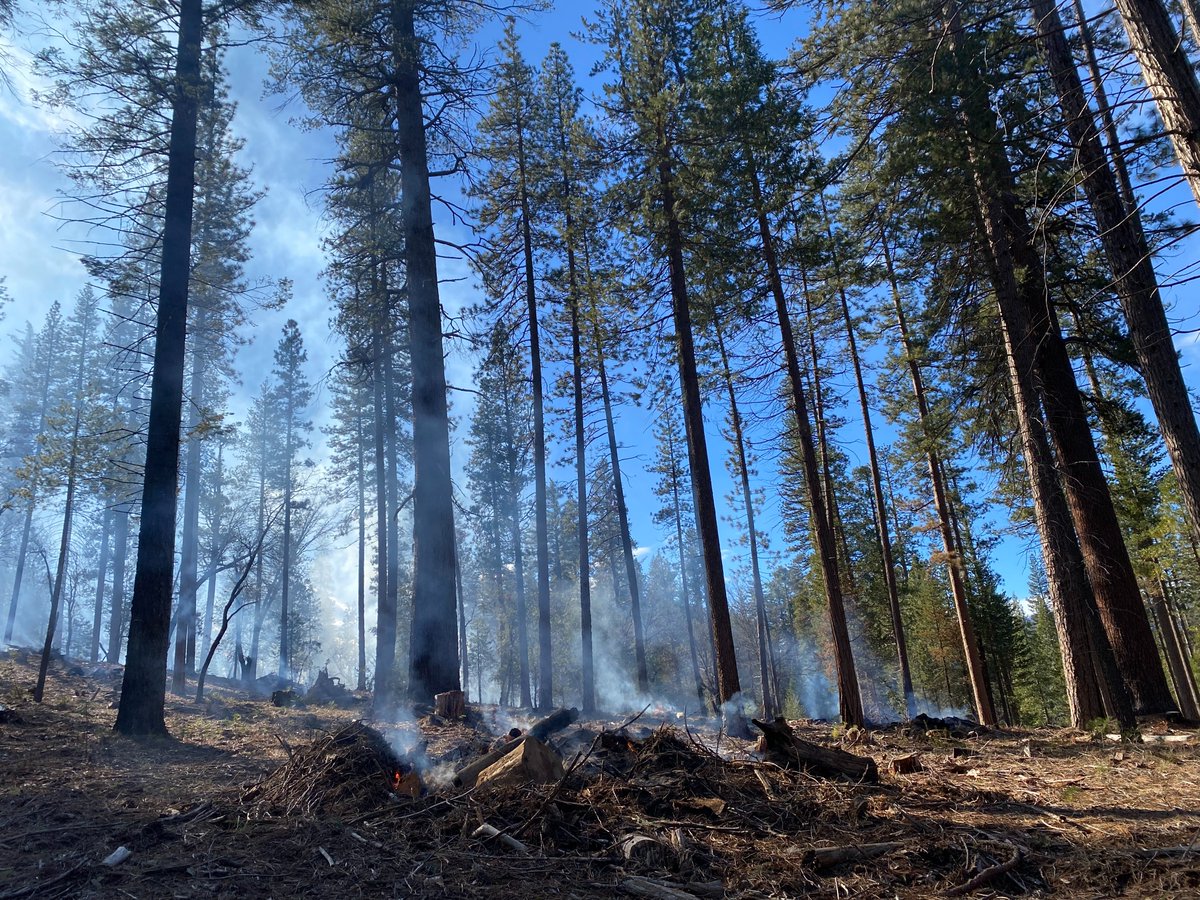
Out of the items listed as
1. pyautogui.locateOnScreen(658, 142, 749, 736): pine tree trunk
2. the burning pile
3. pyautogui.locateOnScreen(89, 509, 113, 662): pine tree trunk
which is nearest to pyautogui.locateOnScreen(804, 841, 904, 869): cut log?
the burning pile

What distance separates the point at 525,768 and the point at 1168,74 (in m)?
7.28

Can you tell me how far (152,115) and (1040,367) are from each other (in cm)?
1518

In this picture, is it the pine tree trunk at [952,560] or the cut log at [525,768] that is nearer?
the cut log at [525,768]

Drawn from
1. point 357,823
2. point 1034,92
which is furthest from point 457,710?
point 1034,92

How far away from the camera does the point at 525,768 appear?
16.3 ft

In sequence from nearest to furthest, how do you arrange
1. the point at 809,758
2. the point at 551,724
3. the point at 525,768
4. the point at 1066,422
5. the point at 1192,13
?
1. the point at 1192,13
2. the point at 525,768
3. the point at 809,758
4. the point at 551,724
5. the point at 1066,422

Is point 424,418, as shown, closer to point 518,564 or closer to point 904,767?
point 904,767

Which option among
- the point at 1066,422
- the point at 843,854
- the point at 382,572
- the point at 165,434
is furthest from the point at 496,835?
the point at 382,572

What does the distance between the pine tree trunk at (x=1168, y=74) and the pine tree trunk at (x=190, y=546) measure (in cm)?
1797

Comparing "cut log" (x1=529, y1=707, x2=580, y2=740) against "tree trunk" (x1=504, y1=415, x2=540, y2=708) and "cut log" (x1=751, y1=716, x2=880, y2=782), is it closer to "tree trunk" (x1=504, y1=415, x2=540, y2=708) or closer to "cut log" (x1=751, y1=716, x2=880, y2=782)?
"cut log" (x1=751, y1=716, x2=880, y2=782)

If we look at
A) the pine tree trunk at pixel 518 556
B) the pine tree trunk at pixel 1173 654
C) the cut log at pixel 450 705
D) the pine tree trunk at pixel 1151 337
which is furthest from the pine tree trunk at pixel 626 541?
the pine tree trunk at pixel 1173 654

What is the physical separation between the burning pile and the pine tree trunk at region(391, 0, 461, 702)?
5253mm

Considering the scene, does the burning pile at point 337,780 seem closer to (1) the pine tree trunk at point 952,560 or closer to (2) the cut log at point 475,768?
(2) the cut log at point 475,768

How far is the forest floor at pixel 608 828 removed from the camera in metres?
3.44
